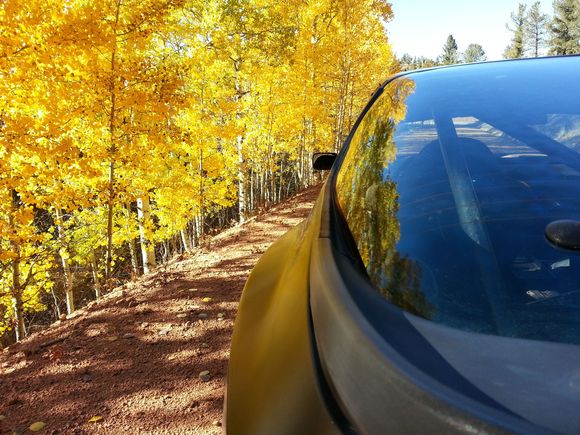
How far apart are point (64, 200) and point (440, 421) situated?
8270 mm

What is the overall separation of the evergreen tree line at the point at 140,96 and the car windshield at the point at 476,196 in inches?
227

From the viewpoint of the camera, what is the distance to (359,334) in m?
0.69

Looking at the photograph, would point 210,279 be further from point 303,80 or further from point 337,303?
point 303,80

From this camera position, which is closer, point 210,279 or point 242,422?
point 242,422

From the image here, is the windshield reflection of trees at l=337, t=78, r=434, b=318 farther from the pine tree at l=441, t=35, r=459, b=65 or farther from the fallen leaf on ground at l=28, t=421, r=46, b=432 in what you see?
the pine tree at l=441, t=35, r=459, b=65

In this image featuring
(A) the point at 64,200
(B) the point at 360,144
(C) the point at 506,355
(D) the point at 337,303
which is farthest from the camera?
(A) the point at 64,200

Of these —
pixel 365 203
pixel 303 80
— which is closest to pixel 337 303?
pixel 365 203

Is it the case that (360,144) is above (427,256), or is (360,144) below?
above

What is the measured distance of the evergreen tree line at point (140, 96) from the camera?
6.10m

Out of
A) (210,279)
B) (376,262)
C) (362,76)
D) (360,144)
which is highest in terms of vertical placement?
(362,76)

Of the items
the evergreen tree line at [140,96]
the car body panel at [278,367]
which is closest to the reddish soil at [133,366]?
the car body panel at [278,367]

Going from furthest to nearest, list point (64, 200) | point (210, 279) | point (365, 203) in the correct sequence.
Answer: point (64, 200)
point (210, 279)
point (365, 203)

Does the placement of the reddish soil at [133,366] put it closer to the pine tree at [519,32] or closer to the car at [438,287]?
the car at [438,287]

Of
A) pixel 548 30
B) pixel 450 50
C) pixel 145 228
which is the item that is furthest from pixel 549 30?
pixel 145 228
